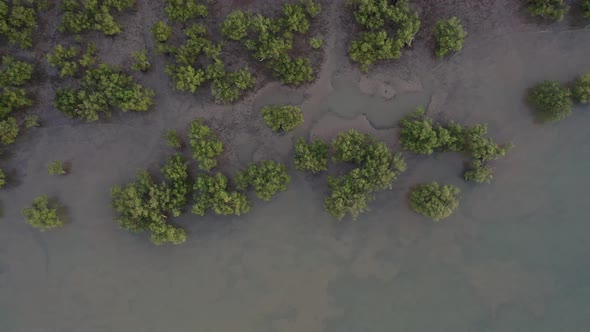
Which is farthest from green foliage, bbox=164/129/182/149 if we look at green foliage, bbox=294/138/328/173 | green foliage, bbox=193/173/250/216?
green foliage, bbox=294/138/328/173

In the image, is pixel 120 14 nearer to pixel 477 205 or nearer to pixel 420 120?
pixel 420 120

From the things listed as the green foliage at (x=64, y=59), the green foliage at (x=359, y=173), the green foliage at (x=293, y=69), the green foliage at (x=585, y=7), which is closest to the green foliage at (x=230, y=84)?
the green foliage at (x=293, y=69)

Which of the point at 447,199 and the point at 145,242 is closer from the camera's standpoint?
the point at 447,199

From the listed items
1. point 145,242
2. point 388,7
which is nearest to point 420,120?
point 388,7

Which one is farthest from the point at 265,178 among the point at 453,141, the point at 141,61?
the point at 453,141

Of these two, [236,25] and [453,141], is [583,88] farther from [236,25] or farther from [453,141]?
[236,25]

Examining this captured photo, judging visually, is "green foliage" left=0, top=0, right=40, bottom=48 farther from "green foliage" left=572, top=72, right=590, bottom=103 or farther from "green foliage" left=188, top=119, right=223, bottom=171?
"green foliage" left=572, top=72, right=590, bottom=103
